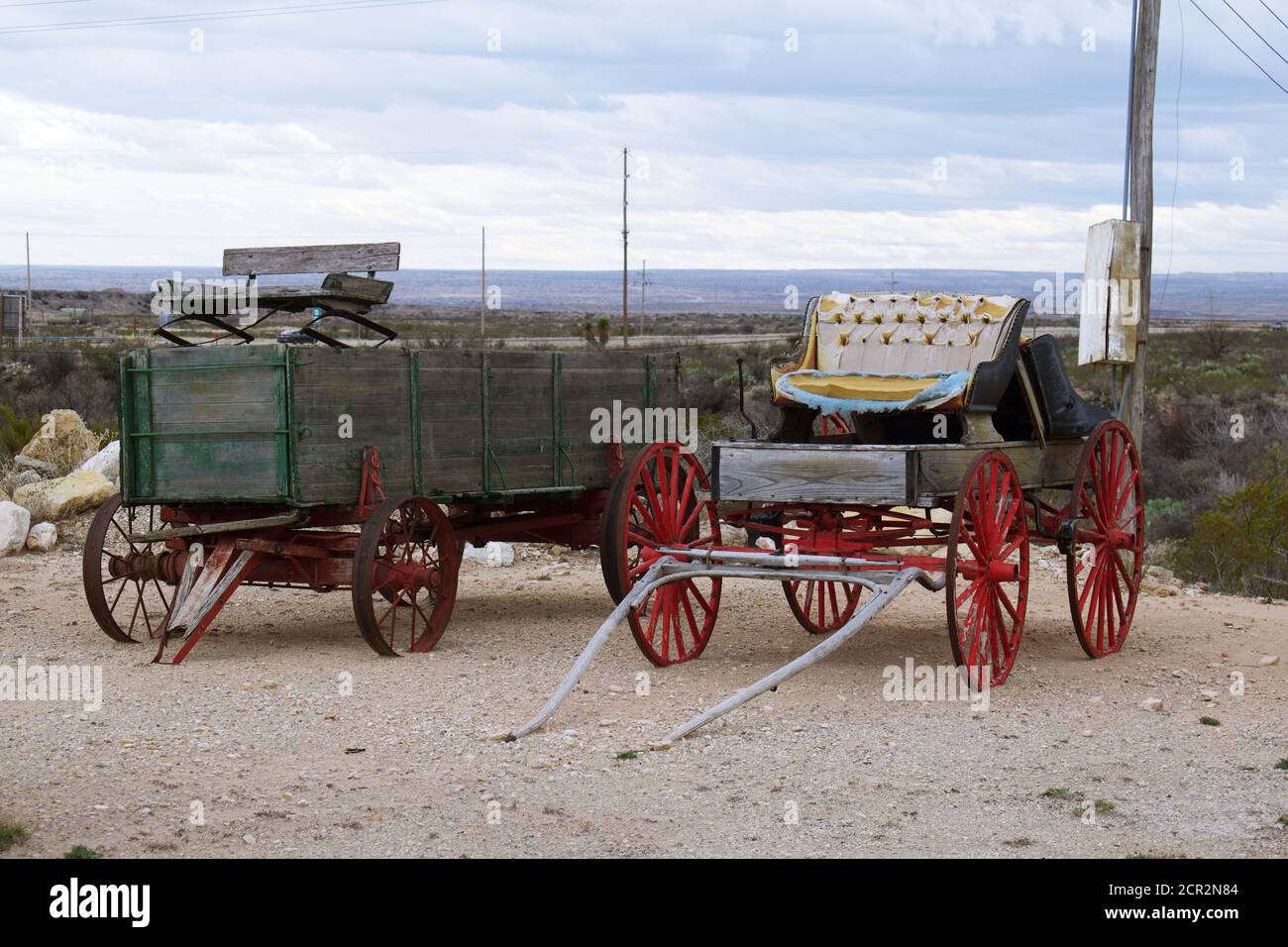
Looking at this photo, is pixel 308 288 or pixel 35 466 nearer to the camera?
pixel 308 288

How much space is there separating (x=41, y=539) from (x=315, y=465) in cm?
569

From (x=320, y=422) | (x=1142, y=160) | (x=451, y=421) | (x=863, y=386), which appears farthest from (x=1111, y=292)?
(x=320, y=422)

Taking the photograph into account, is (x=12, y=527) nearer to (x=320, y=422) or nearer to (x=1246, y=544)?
(x=320, y=422)

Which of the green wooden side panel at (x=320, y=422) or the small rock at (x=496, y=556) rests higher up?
the green wooden side panel at (x=320, y=422)

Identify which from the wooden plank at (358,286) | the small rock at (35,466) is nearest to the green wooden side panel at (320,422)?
the wooden plank at (358,286)

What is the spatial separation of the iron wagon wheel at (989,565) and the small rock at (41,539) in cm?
855

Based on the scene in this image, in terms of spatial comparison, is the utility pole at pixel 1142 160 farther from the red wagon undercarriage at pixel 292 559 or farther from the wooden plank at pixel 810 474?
the red wagon undercarriage at pixel 292 559

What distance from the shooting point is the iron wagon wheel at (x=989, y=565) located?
8195 millimetres

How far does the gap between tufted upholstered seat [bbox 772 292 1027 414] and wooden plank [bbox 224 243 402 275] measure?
270 centimetres

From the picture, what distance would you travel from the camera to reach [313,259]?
10398 millimetres

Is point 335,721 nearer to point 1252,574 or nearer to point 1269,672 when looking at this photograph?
point 1269,672

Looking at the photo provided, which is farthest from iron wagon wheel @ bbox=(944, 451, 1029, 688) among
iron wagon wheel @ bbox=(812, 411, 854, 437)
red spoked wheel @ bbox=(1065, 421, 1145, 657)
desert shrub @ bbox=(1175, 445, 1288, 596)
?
desert shrub @ bbox=(1175, 445, 1288, 596)

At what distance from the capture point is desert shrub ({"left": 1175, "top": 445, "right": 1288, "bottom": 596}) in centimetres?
1412
